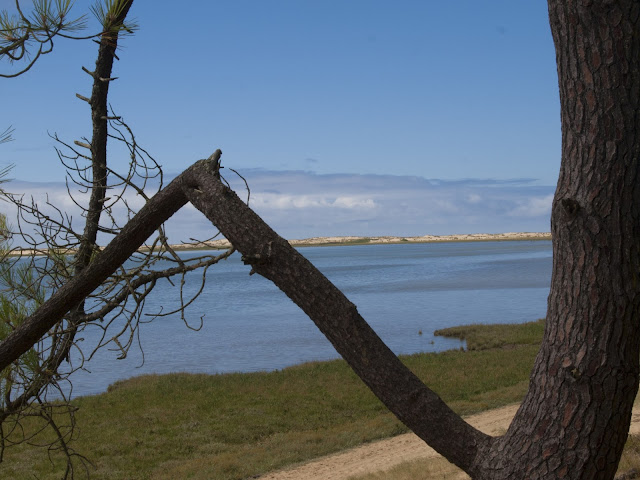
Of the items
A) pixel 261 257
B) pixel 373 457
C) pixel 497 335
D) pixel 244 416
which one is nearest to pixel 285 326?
pixel 497 335

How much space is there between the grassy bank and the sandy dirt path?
564 mm

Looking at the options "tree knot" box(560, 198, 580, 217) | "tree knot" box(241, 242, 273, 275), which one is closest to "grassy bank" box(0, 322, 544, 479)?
"tree knot" box(241, 242, 273, 275)

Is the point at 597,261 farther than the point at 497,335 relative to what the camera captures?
No

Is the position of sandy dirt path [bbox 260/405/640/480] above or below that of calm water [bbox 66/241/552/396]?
above

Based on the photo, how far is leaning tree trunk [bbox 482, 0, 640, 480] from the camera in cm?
279

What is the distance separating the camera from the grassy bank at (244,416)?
41.0 ft

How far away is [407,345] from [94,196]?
1092 inches

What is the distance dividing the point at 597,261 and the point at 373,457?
896 cm

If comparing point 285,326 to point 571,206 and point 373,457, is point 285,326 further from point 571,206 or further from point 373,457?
point 571,206

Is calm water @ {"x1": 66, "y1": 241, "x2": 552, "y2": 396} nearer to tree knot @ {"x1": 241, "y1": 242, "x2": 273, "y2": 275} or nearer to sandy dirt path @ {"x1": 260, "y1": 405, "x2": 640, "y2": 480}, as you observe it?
sandy dirt path @ {"x1": 260, "y1": 405, "x2": 640, "y2": 480}

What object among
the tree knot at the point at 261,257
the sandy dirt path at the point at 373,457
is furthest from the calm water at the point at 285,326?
the tree knot at the point at 261,257

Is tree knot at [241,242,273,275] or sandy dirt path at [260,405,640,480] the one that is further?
Result: sandy dirt path at [260,405,640,480]

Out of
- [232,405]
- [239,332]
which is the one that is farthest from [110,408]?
[239,332]

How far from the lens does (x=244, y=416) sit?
53.5 ft
